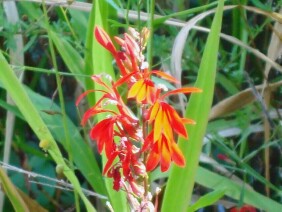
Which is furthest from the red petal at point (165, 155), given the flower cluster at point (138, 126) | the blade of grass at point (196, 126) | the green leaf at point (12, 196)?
the green leaf at point (12, 196)

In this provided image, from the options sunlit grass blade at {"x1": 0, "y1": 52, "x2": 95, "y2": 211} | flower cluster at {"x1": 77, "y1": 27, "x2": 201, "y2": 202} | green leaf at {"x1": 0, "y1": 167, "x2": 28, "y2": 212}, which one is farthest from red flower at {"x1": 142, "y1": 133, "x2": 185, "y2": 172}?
green leaf at {"x1": 0, "y1": 167, "x2": 28, "y2": 212}

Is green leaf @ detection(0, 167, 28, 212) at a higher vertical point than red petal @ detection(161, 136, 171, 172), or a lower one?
lower

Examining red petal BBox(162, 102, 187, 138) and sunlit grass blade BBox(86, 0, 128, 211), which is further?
sunlit grass blade BBox(86, 0, 128, 211)

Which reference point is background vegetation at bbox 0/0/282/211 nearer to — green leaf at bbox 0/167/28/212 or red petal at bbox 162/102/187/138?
green leaf at bbox 0/167/28/212

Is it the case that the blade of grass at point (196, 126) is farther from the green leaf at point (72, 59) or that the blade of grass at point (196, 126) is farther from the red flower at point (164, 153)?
the green leaf at point (72, 59)

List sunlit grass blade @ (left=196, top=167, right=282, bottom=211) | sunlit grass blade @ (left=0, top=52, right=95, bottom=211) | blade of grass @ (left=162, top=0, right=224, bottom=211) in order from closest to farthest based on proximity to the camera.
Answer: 1. blade of grass @ (left=162, top=0, right=224, bottom=211)
2. sunlit grass blade @ (left=0, top=52, right=95, bottom=211)
3. sunlit grass blade @ (left=196, top=167, right=282, bottom=211)

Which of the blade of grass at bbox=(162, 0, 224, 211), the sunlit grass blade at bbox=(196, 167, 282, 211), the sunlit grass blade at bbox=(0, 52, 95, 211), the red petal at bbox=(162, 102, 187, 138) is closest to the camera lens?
the red petal at bbox=(162, 102, 187, 138)

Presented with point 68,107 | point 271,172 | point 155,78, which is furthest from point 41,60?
point 271,172

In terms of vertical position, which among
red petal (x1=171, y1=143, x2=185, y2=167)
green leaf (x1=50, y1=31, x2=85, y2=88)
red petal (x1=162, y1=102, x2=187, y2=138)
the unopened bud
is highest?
green leaf (x1=50, y1=31, x2=85, y2=88)
